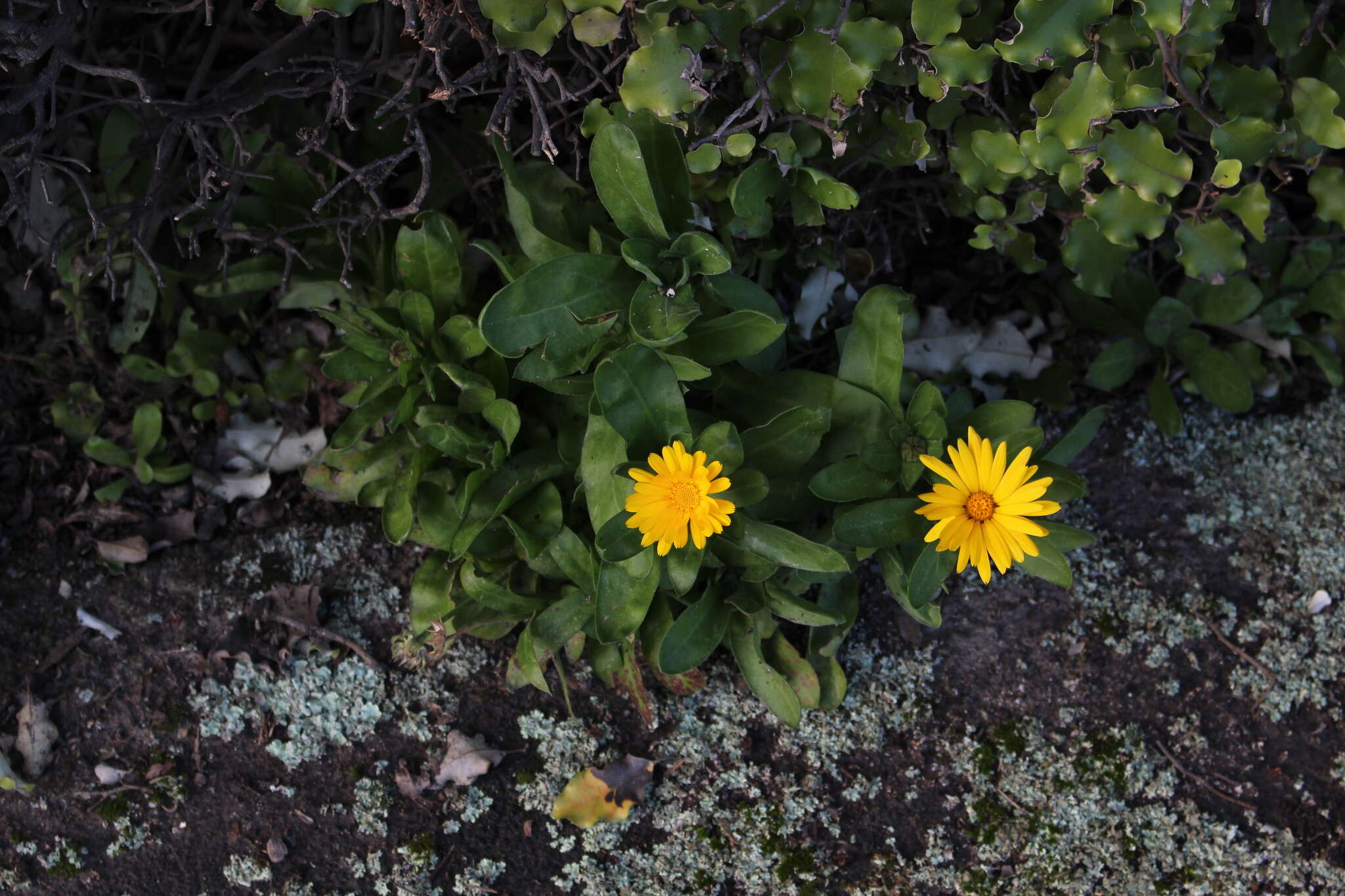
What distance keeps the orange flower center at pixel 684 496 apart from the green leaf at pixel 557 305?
0.97 ft

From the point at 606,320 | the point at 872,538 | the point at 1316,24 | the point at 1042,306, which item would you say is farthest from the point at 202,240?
the point at 1316,24

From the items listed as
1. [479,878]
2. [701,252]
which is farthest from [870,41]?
[479,878]

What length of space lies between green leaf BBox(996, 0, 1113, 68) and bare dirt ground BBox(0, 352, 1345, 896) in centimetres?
105

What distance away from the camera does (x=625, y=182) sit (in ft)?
5.38

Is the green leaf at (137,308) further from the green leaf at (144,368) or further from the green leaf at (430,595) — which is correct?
the green leaf at (430,595)

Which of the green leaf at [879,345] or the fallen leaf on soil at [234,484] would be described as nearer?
the green leaf at [879,345]

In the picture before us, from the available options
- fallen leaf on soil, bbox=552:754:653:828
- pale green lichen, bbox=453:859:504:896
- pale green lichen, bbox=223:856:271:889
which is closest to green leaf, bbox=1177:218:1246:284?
fallen leaf on soil, bbox=552:754:653:828

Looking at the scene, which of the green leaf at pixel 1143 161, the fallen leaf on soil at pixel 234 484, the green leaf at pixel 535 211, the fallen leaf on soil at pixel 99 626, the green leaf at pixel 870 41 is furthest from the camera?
the fallen leaf on soil at pixel 234 484

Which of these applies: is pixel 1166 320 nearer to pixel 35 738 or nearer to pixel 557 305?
pixel 557 305

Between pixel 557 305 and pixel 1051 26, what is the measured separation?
84 centimetres

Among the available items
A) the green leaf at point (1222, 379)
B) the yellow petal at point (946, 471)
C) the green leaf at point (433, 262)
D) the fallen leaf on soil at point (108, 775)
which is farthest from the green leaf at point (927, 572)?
the fallen leaf on soil at point (108, 775)

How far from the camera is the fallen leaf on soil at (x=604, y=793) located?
1951mm

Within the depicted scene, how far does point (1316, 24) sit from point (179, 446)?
7.86ft

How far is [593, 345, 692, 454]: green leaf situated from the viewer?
5.19 ft
